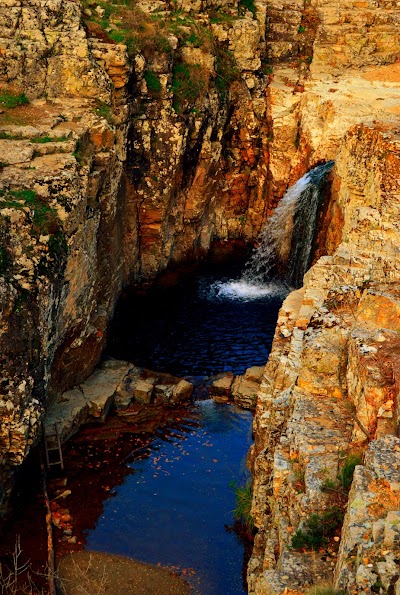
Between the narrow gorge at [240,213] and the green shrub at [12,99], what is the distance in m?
0.13

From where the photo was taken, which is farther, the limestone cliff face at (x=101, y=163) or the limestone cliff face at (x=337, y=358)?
the limestone cliff face at (x=101, y=163)

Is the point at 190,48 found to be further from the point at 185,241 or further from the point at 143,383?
the point at 143,383

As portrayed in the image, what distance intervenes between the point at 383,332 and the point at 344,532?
6.33 m

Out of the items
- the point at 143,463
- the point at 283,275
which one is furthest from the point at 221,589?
the point at 283,275

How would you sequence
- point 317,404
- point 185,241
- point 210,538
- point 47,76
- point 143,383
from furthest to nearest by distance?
point 185,241 < point 47,76 < point 143,383 < point 210,538 < point 317,404

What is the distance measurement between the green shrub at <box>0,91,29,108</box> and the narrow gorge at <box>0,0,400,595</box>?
5.2 inches

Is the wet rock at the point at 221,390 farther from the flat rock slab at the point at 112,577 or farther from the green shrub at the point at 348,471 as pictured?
the green shrub at the point at 348,471

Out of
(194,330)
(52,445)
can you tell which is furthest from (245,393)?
(52,445)

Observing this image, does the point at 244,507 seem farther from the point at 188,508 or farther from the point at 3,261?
the point at 3,261

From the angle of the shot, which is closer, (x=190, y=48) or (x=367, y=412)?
(x=367, y=412)

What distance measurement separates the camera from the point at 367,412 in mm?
14922

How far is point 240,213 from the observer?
40.8 metres

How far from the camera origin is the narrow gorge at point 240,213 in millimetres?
14336

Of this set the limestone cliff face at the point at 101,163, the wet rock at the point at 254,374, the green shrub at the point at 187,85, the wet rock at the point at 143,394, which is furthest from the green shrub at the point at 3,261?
the green shrub at the point at 187,85
